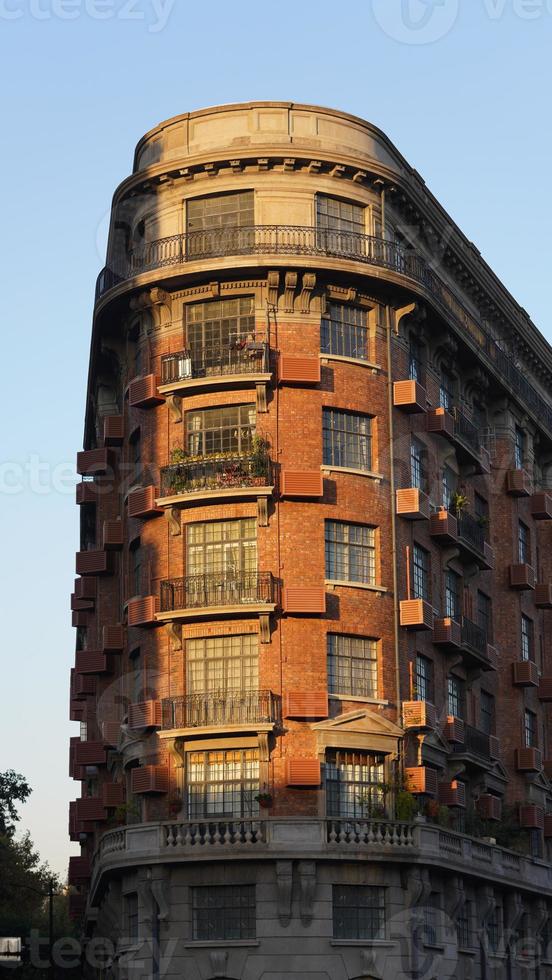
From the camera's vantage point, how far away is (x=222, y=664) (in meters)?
59.8

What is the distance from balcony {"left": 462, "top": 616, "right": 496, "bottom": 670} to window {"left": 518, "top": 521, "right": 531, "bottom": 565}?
8.40 metres

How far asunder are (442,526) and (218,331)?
1239cm

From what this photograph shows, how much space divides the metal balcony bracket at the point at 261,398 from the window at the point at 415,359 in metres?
8.78

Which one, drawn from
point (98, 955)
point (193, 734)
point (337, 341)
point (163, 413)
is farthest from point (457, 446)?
point (98, 955)

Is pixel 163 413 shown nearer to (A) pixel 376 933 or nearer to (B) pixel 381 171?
(B) pixel 381 171

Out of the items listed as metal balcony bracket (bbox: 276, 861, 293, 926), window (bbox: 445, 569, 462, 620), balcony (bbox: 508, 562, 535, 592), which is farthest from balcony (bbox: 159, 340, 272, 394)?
balcony (bbox: 508, 562, 535, 592)

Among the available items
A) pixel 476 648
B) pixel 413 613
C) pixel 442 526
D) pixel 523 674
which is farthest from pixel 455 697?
pixel 413 613

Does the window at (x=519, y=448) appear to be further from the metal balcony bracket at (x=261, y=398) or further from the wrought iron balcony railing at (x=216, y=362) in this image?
the wrought iron balcony railing at (x=216, y=362)

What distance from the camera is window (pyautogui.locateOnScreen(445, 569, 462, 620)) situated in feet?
229

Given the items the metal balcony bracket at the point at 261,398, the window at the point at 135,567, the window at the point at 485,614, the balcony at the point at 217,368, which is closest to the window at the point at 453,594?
the window at the point at 485,614

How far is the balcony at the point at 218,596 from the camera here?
59031 millimetres

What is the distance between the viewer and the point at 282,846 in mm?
55875

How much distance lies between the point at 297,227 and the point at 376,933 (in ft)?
87.5

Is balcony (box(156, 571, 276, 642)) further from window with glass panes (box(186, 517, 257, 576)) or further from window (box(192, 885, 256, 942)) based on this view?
window (box(192, 885, 256, 942))
